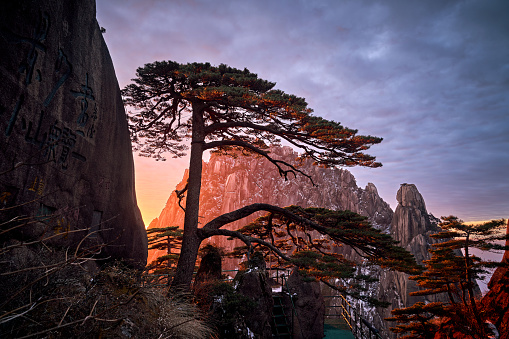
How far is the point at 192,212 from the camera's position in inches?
346

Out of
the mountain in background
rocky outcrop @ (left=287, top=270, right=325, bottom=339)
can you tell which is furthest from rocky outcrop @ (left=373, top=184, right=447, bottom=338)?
rocky outcrop @ (left=287, top=270, right=325, bottom=339)

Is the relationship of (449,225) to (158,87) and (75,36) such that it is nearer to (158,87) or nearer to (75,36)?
(158,87)

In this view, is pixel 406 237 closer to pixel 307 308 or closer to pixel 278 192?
pixel 278 192

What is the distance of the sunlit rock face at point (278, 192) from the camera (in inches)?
3113

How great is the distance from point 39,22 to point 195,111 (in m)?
5.32

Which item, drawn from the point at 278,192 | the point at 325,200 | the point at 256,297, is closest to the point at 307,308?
the point at 256,297

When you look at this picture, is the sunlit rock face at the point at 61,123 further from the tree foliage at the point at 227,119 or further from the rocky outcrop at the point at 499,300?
the rocky outcrop at the point at 499,300

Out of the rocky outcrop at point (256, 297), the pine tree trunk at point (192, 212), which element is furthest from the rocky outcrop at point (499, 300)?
the pine tree trunk at point (192, 212)

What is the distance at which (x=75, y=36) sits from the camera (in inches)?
215

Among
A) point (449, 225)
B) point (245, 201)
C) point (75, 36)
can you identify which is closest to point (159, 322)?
point (75, 36)

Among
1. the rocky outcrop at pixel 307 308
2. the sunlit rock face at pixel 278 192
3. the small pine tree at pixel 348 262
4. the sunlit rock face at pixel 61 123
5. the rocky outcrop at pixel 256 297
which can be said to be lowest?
the rocky outcrop at pixel 307 308

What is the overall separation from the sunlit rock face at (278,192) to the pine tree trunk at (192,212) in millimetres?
62378

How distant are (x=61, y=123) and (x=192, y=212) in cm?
468

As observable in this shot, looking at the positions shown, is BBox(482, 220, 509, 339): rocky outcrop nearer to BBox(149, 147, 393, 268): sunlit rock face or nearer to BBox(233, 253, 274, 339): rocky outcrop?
BBox(233, 253, 274, 339): rocky outcrop
